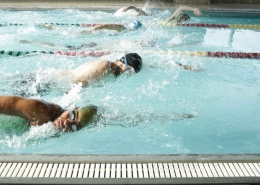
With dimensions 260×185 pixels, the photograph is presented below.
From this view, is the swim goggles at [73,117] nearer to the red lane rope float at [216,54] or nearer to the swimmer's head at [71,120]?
the swimmer's head at [71,120]

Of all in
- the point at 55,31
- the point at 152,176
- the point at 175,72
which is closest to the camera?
the point at 152,176

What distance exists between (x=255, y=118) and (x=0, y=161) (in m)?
2.67

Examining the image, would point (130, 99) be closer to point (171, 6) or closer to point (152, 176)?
point (152, 176)

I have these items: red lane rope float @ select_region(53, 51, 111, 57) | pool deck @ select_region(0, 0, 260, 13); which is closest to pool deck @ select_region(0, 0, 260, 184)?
red lane rope float @ select_region(53, 51, 111, 57)

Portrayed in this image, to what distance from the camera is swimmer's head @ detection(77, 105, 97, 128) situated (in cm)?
229

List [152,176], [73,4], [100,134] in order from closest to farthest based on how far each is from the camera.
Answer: [152,176] < [100,134] < [73,4]

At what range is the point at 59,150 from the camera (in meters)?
2.57

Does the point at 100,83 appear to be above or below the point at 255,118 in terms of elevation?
above

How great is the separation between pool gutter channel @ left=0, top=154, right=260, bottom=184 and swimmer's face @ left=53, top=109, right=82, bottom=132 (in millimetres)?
363

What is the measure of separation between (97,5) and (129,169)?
7568 mm

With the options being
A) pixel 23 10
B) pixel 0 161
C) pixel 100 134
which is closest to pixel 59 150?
pixel 100 134

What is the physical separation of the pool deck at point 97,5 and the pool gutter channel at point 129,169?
692 cm

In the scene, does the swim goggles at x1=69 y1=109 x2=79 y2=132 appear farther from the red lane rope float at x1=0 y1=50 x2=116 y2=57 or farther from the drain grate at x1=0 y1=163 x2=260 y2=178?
the red lane rope float at x1=0 y1=50 x2=116 y2=57

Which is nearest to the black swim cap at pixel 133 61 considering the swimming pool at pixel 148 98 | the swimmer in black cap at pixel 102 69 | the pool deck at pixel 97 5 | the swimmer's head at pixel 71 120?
the swimmer in black cap at pixel 102 69
